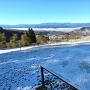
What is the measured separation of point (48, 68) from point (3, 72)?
6.56 m

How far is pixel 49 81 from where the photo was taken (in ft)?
26.8

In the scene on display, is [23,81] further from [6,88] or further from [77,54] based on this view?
[77,54]

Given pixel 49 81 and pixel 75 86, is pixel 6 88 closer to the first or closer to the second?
pixel 49 81

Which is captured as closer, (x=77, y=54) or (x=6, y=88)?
(x=77, y=54)

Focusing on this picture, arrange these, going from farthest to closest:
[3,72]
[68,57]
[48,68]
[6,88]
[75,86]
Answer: [3,72], [6,88], [68,57], [48,68], [75,86]

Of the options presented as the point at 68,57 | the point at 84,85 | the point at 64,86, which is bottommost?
the point at 64,86

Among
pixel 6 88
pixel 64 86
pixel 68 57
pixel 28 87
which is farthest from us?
pixel 6 88

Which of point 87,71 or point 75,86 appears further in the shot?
point 87,71

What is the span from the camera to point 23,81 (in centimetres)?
912

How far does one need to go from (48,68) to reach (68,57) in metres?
1.05

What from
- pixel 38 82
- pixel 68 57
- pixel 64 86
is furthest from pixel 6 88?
pixel 68 57

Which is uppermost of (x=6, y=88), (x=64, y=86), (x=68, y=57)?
(x=68, y=57)

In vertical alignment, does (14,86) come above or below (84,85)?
below

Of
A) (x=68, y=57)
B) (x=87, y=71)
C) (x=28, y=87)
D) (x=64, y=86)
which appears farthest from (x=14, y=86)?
(x=87, y=71)
